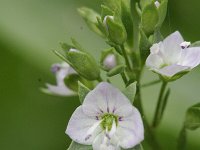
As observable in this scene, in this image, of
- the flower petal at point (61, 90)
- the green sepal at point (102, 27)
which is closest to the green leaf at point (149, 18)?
the green sepal at point (102, 27)

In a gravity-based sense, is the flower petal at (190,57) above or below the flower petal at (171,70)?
above

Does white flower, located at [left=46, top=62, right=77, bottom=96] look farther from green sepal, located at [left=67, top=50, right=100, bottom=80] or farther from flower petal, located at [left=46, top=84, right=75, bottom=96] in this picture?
green sepal, located at [left=67, top=50, right=100, bottom=80]

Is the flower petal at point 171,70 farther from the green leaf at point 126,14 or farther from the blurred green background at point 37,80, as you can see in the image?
the blurred green background at point 37,80

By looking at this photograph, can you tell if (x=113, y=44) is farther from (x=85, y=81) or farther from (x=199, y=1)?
(x=199, y=1)

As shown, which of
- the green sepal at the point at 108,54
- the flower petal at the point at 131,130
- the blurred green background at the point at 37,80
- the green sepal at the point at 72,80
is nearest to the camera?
the flower petal at the point at 131,130

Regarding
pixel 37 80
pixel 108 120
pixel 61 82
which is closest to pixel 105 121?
pixel 108 120

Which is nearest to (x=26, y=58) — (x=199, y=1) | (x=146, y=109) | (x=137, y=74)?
(x=146, y=109)

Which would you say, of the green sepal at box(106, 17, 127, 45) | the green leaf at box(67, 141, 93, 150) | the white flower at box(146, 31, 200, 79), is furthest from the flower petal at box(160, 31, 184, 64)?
the green leaf at box(67, 141, 93, 150)
